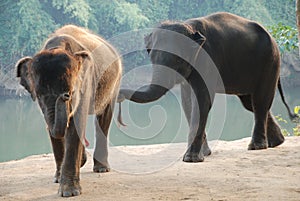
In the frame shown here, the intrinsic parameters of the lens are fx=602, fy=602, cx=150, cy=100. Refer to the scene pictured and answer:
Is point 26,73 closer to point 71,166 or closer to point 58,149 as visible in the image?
point 71,166

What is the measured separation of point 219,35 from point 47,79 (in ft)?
9.12

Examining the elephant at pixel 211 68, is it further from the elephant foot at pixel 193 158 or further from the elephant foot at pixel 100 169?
the elephant foot at pixel 100 169

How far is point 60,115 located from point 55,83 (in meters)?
0.19

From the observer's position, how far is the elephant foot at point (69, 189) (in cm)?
392

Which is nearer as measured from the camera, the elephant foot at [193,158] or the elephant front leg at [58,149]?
the elephant front leg at [58,149]

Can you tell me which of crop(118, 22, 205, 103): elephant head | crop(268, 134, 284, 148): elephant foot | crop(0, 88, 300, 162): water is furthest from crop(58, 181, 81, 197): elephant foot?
crop(0, 88, 300, 162): water

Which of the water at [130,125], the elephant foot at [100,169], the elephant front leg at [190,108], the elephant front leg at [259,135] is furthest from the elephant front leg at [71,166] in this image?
the water at [130,125]

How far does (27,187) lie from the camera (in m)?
4.37

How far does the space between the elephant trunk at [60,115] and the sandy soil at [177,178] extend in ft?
1.86

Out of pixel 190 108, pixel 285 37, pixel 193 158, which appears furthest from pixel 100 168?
pixel 285 37

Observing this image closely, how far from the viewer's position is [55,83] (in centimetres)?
347

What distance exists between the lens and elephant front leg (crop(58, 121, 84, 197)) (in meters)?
3.95

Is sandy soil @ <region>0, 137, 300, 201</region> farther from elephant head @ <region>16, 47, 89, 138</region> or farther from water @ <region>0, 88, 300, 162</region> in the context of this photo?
water @ <region>0, 88, 300, 162</region>

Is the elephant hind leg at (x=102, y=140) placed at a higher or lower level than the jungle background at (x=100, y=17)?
higher
